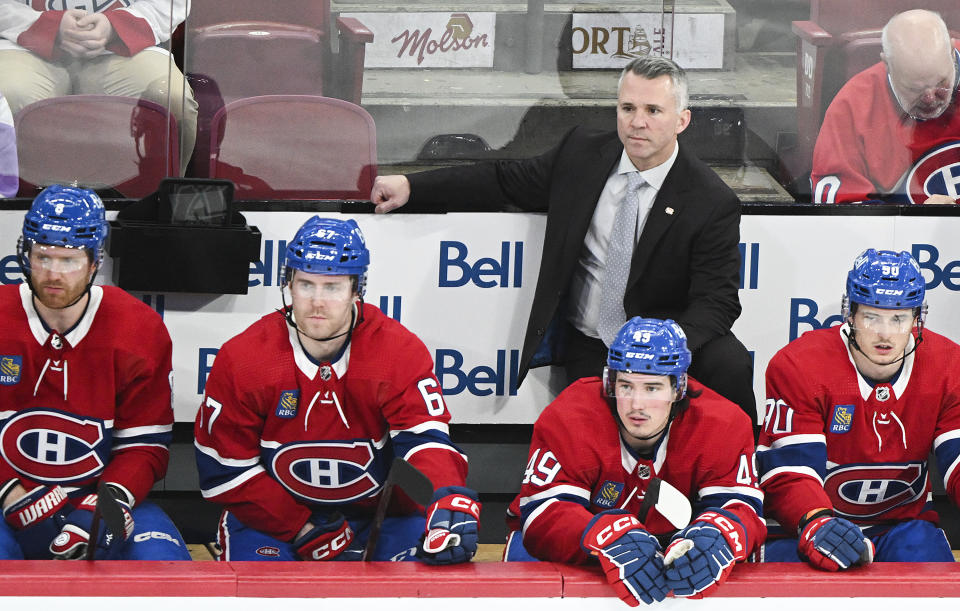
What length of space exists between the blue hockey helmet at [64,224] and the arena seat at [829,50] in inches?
86.2

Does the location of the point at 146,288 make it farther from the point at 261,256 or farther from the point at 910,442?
the point at 910,442

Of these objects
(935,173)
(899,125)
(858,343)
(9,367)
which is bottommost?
(9,367)

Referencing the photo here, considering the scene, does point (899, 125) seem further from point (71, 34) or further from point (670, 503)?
point (71, 34)

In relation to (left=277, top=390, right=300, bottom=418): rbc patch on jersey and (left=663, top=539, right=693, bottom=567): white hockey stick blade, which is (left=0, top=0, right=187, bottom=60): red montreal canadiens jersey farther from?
(left=663, top=539, right=693, bottom=567): white hockey stick blade

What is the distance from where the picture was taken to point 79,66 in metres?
4.38

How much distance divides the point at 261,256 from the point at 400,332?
835mm

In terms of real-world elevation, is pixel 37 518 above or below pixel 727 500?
below

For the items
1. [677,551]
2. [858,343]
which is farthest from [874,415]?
[677,551]

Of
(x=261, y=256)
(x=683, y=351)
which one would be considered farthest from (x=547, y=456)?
(x=261, y=256)

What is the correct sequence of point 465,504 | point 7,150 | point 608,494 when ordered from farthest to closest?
1. point 7,150
2. point 608,494
3. point 465,504

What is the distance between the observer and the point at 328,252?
3.47 metres

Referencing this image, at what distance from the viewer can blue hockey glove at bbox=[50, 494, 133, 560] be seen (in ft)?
11.3

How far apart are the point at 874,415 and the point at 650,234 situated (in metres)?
0.80

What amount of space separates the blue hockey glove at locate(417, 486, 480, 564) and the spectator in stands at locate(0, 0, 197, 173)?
1.68 metres
